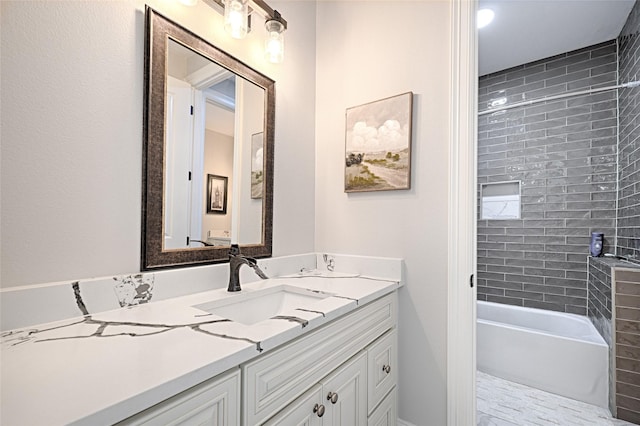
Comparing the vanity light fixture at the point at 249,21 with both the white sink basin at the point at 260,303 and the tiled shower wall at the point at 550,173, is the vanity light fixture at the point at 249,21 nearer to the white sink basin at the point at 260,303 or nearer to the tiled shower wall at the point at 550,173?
the white sink basin at the point at 260,303

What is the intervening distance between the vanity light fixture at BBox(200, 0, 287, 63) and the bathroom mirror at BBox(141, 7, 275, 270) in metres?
0.11

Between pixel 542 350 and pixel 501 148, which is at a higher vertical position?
pixel 501 148

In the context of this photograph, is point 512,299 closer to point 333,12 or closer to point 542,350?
point 542,350

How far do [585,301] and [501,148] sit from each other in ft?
4.94

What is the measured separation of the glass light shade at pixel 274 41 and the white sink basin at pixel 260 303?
3.66 feet

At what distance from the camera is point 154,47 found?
984 mm

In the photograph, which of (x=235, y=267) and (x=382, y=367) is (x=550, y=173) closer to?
(x=382, y=367)

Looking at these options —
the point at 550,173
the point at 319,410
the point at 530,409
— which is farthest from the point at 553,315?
the point at 319,410

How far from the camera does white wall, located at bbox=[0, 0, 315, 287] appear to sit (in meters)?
0.72

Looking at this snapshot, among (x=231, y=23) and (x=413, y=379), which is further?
(x=413, y=379)

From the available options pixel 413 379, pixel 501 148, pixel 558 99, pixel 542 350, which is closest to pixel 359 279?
pixel 413 379

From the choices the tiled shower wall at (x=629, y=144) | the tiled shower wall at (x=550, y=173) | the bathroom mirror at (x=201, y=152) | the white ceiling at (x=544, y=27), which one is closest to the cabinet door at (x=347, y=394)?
the bathroom mirror at (x=201, y=152)

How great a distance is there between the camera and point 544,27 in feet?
7.12

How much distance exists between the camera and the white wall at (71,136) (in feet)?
2.37
